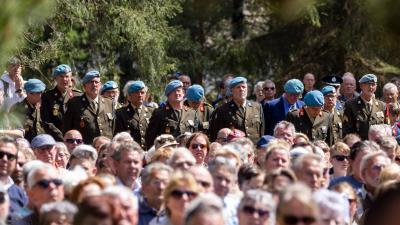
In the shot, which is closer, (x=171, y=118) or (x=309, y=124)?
(x=171, y=118)

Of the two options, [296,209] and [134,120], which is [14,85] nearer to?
[134,120]

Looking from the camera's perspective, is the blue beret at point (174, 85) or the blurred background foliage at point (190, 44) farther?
the blurred background foliage at point (190, 44)

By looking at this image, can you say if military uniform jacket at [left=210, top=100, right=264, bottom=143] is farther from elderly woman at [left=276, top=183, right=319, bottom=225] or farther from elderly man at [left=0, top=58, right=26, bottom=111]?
elderly woman at [left=276, top=183, right=319, bottom=225]

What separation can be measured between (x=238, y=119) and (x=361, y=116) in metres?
2.01

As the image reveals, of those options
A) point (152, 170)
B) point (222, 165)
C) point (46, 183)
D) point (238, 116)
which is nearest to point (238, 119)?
point (238, 116)

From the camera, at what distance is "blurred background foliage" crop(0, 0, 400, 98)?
53.5 ft

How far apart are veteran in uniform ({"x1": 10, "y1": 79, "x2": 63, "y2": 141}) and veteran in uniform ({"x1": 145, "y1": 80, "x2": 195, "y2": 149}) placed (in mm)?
1302

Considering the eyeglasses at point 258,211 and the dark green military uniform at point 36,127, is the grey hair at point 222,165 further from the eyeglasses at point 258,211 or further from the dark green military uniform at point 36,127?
the dark green military uniform at point 36,127

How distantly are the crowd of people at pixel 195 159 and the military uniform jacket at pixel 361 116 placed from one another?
1 cm

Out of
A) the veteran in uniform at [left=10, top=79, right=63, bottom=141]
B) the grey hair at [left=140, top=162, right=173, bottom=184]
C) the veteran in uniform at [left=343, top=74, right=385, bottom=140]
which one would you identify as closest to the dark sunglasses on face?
the grey hair at [left=140, top=162, right=173, bottom=184]

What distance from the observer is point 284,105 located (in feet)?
52.5

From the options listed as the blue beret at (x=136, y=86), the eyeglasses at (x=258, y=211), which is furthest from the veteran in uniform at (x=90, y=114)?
the eyeglasses at (x=258, y=211)

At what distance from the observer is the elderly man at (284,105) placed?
15858mm

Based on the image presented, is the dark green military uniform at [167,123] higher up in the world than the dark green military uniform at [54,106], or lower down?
lower down
